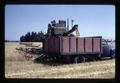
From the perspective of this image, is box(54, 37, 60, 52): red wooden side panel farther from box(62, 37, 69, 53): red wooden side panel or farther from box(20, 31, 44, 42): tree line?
box(20, 31, 44, 42): tree line

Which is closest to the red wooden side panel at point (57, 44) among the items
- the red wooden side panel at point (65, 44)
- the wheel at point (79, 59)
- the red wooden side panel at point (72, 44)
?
the red wooden side panel at point (65, 44)

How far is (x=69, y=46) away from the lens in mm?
6562

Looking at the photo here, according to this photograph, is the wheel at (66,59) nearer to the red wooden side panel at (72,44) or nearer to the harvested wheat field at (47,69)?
the harvested wheat field at (47,69)

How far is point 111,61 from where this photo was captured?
524 cm

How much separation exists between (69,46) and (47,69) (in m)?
1.37

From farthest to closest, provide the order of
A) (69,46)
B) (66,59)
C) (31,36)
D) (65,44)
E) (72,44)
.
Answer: (69,46), (65,44), (72,44), (66,59), (31,36)

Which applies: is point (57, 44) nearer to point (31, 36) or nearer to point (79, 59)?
point (79, 59)

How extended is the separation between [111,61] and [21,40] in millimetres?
1546

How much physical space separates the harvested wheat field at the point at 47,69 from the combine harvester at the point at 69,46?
15 cm

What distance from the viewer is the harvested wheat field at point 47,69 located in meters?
5.01

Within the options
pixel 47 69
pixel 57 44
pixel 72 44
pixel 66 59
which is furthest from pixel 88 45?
pixel 47 69
